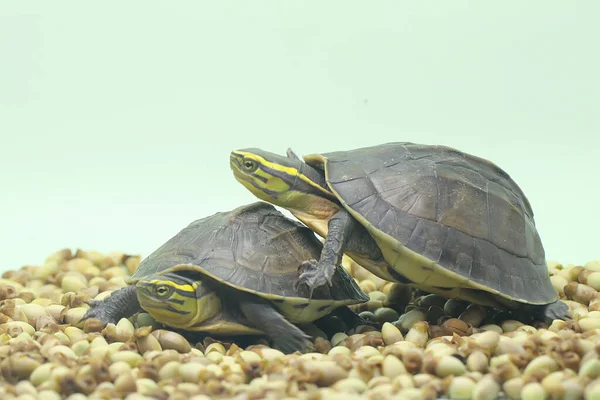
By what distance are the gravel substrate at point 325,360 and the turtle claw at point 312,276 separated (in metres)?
0.35

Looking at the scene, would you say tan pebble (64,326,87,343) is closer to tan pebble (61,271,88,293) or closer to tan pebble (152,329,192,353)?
tan pebble (152,329,192,353)

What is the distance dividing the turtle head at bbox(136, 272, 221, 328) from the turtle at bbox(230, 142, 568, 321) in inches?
22.0

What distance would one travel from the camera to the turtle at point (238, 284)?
4031 millimetres

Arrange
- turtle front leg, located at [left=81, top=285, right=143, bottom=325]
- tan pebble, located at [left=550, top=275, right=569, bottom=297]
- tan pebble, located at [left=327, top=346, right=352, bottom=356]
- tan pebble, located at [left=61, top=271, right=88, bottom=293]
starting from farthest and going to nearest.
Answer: tan pebble, located at [left=61, top=271, right=88, bottom=293], tan pebble, located at [left=550, top=275, right=569, bottom=297], turtle front leg, located at [left=81, top=285, right=143, bottom=325], tan pebble, located at [left=327, top=346, right=352, bottom=356]

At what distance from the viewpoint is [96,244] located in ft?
25.0

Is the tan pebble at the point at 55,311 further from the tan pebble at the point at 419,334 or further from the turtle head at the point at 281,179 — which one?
the tan pebble at the point at 419,334

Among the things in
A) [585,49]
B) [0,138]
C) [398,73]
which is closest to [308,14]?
[398,73]

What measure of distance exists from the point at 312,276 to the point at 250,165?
79 cm

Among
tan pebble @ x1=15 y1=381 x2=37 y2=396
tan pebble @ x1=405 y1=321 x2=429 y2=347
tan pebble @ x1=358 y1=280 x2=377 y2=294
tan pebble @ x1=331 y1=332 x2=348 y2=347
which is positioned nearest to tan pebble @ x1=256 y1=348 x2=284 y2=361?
tan pebble @ x1=331 y1=332 x2=348 y2=347

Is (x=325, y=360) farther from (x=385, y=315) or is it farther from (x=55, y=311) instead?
(x=55, y=311)

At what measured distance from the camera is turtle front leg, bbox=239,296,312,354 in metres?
4.07

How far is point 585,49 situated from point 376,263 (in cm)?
458

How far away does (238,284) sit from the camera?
13.2 feet

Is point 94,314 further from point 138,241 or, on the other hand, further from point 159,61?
point 159,61
